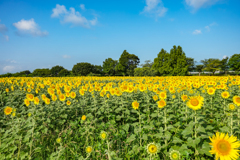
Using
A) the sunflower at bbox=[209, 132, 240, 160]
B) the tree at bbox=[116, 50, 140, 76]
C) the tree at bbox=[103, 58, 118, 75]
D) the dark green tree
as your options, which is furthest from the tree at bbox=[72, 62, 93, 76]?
the sunflower at bbox=[209, 132, 240, 160]

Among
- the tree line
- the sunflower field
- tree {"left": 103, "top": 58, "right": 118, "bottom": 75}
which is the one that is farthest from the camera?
tree {"left": 103, "top": 58, "right": 118, "bottom": 75}

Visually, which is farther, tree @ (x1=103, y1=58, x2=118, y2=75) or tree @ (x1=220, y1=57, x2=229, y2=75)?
tree @ (x1=103, y1=58, x2=118, y2=75)

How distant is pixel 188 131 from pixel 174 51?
4244cm

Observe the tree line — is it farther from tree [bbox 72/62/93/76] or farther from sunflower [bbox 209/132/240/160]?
sunflower [bbox 209/132/240/160]

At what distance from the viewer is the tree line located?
3766 centimetres

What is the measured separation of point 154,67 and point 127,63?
2019 cm

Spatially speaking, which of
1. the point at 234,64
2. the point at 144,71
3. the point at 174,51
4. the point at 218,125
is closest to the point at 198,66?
the point at 234,64

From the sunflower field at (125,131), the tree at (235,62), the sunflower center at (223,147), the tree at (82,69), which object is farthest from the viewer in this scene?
the tree at (82,69)

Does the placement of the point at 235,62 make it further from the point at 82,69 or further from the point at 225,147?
the point at 225,147

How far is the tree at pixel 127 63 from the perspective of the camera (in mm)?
55719

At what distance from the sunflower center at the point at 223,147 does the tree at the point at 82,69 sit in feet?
192

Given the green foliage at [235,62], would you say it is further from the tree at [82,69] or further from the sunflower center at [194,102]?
the sunflower center at [194,102]

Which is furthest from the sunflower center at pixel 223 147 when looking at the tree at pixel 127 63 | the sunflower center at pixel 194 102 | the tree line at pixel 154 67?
the tree at pixel 127 63

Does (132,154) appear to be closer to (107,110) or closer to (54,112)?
(107,110)
